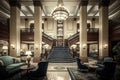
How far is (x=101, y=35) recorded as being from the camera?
14703 millimetres

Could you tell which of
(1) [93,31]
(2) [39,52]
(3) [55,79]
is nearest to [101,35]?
(1) [93,31]

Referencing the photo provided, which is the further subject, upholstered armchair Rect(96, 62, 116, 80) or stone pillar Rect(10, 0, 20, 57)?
stone pillar Rect(10, 0, 20, 57)

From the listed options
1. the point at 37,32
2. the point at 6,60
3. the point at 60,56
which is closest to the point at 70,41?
the point at 60,56

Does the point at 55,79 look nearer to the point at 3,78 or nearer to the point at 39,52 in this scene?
the point at 3,78

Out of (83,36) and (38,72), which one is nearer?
(38,72)

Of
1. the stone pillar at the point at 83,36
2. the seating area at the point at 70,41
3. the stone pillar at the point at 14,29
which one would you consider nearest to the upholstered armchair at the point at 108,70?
the seating area at the point at 70,41

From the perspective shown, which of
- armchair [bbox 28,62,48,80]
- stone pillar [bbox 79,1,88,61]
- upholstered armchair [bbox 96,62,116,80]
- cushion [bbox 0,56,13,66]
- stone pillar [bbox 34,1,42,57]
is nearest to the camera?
upholstered armchair [bbox 96,62,116,80]

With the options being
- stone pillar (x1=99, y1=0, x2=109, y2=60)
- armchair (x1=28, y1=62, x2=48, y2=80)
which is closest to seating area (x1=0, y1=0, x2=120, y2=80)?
stone pillar (x1=99, y1=0, x2=109, y2=60)

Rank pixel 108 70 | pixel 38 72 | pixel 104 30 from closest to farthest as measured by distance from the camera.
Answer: pixel 108 70
pixel 38 72
pixel 104 30

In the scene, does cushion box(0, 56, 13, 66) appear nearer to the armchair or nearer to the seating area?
the seating area

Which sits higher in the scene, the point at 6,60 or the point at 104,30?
the point at 104,30

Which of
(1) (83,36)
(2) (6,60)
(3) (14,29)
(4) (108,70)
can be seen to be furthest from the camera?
(1) (83,36)

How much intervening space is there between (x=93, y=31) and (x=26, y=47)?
12810 mm

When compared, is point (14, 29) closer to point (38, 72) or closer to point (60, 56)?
point (60, 56)
